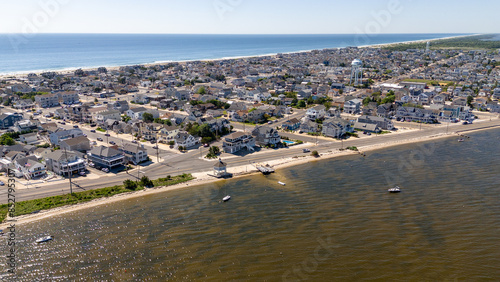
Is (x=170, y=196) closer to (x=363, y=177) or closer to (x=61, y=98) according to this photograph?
(x=363, y=177)

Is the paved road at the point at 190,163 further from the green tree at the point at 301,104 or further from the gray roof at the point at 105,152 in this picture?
the green tree at the point at 301,104

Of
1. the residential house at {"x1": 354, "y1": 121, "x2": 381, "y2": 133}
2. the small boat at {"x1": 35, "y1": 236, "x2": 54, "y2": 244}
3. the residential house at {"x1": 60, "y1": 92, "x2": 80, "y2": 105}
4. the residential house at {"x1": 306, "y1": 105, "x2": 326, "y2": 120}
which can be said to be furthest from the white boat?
the residential house at {"x1": 60, "y1": 92, "x2": 80, "y2": 105}

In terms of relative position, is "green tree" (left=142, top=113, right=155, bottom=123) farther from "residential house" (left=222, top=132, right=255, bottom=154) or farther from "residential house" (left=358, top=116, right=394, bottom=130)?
"residential house" (left=358, top=116, right=394, bottom=130)

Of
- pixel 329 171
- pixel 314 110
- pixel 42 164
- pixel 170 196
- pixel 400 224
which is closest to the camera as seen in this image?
pixel 400 224

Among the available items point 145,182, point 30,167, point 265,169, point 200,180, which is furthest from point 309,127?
point 30,167

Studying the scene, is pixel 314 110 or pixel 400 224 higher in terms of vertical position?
pixel 314 110

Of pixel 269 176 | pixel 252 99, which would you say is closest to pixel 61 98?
pixel 252 99
